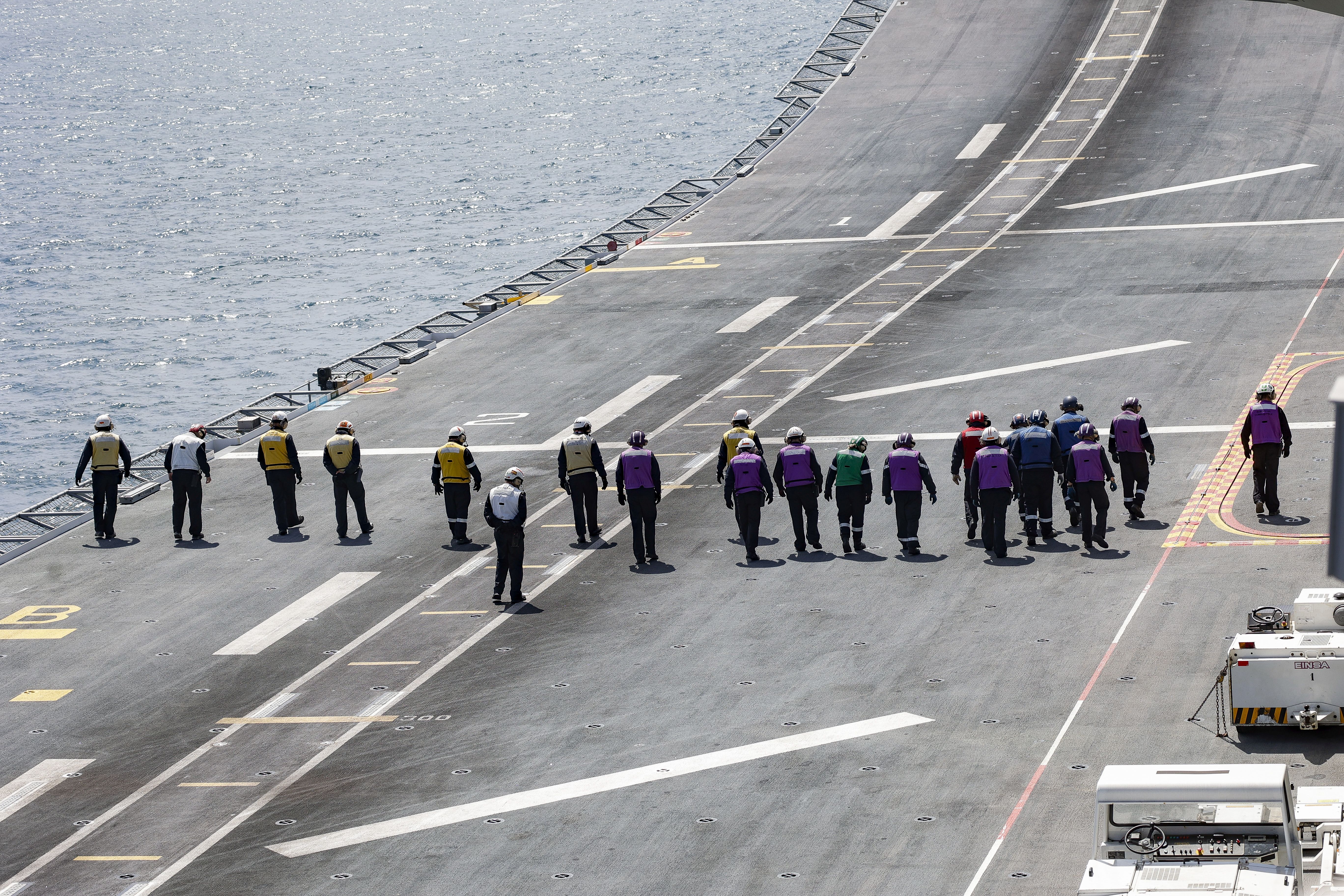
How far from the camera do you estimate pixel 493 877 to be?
61.8 feet

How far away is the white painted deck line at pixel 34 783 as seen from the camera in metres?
21.8

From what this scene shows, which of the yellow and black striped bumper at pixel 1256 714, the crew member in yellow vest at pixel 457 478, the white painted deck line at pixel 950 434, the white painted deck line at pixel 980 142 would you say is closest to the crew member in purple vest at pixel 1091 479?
the white painted deck line at pixel 950 434

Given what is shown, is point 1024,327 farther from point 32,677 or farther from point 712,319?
point 32,677

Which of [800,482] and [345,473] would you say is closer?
[800,482]

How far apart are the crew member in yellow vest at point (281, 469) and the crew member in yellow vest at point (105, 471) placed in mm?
2508

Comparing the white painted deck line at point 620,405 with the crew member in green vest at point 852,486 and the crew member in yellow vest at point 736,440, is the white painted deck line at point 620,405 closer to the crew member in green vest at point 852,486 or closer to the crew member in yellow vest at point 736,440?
the crew member in yellow vest at point 736,440

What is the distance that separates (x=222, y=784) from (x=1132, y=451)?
1578 cm

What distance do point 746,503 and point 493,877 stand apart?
37.8 feet

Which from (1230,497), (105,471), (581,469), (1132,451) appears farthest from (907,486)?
(105,471)

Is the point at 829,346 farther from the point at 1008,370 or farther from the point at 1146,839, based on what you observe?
the point at 1146,839

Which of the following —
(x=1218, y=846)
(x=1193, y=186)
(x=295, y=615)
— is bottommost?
(x=295, y=615)

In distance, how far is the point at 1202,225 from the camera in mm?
52500

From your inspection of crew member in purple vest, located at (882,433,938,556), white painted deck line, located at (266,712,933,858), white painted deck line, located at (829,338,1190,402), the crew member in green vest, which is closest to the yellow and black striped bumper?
white painted deck line, located at (266,712,933,858)

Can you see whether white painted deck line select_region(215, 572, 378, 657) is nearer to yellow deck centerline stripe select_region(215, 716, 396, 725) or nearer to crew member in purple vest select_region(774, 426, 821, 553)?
yellow deck centerline stripe select_region(215, 716, 396, 725)
